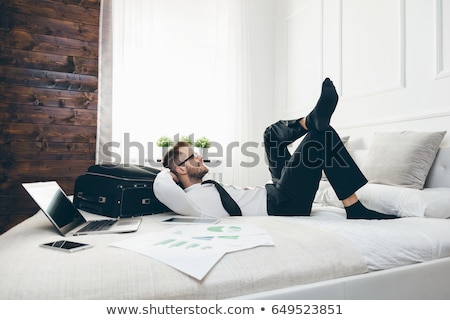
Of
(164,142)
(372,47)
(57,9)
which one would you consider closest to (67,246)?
(164,142)

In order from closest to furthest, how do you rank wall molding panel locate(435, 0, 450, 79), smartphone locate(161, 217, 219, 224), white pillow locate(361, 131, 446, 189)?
smartphone locate(161, 217, 219, 224) < white pillow locate(361, 131, 446, 189) < wall molding panel locate(435, 0, 450, 79)

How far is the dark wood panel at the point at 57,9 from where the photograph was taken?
309 cm

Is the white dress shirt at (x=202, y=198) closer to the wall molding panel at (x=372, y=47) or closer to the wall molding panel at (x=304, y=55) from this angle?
the wall molding panel at (x=372, y=47)

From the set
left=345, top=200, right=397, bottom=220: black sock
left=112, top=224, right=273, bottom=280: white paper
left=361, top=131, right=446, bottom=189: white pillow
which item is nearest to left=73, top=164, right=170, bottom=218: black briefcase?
left=112, top=224, right=273, bottom=280: white paper

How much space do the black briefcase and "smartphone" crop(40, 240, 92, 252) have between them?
61 centimetres

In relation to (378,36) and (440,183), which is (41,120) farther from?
(440,183)

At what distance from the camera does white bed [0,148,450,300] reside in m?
0.81

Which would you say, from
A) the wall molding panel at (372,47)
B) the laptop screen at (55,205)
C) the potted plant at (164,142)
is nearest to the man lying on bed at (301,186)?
the laptop screen at (55,205)

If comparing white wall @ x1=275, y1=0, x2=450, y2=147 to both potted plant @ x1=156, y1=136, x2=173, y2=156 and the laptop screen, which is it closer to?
potted plant @ x1=156, y1=136, x2=173, y2=156

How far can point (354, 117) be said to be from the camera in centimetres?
273

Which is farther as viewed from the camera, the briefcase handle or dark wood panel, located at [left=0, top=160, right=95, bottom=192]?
dark wood panel, located at [left=0, top=160, right=95, bottom=192]

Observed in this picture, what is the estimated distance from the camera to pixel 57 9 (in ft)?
10.6

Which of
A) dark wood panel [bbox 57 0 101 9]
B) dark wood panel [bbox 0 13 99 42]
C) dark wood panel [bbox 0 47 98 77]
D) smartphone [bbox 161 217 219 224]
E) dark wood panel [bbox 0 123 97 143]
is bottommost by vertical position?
smartphone [bbox 161 217 219 224]
